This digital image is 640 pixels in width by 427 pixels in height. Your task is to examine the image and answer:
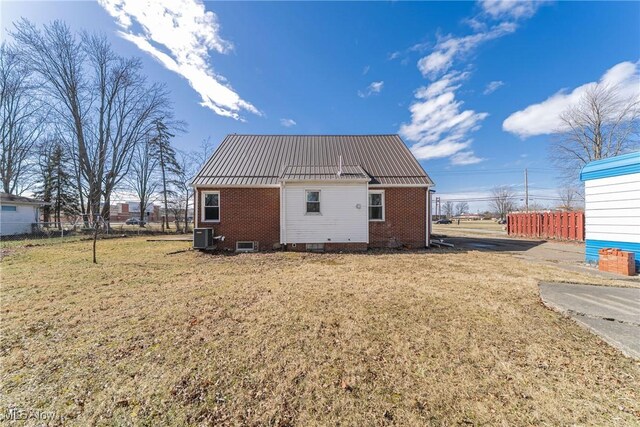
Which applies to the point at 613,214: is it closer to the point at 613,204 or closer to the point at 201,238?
the point at 613,204

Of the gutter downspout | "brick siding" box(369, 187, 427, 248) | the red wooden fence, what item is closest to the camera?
the gutter downspout

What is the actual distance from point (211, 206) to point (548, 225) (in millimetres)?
21179

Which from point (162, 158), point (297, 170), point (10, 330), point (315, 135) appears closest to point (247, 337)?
point (10, 330)

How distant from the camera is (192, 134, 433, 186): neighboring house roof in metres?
10.8

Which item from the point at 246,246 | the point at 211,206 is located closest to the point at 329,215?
the point at 246,246

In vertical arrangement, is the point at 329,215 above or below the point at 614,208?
below

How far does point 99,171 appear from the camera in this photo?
21609 mm

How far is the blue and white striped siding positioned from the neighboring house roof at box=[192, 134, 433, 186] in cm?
508

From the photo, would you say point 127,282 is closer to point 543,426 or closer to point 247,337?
point 247,337

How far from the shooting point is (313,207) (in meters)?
10.6

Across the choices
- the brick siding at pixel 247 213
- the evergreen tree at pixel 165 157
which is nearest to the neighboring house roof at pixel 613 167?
the brick siding at pixel 247 213

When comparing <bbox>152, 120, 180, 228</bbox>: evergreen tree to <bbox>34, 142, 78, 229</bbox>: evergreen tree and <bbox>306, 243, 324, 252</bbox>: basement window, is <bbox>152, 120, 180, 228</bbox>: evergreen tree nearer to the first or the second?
<bbox>34, 142, 78, 229</bbox>: evergreen tree

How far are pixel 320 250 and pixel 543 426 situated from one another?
8760mm

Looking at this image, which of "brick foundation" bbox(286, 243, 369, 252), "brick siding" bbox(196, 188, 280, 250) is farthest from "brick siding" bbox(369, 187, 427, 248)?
"brick siding" bbox(196, 188, 280, 250)
